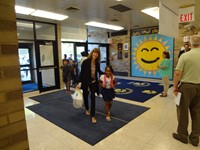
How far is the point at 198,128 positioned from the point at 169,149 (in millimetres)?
561

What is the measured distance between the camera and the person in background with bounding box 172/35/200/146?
206 centimetres

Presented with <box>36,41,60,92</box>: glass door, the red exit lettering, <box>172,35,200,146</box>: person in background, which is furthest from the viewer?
<box>36,41,60,92</box>: glass door

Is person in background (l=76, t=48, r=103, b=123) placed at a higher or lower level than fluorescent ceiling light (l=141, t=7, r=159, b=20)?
lower

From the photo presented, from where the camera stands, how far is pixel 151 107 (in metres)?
3.77

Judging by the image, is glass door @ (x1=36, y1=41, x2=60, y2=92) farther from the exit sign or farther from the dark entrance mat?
the exit sign

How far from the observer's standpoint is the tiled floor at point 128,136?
2229 mm

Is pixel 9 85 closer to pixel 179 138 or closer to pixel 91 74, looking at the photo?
pixel 91 74

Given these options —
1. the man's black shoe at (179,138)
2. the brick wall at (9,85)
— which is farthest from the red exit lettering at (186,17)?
the brick wall at (9,85)

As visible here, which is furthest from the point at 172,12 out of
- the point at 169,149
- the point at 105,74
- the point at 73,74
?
the point at 73,74

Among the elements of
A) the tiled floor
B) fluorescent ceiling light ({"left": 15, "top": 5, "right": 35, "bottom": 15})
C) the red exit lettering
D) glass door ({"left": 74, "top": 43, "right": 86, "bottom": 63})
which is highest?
fluorescent ceiling light ({"left": 15, "top": 5, "right": 35, "bottom": 15})

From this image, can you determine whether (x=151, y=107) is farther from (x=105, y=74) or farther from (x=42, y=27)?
(x=42, y=27)

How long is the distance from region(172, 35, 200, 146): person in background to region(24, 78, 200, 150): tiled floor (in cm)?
23

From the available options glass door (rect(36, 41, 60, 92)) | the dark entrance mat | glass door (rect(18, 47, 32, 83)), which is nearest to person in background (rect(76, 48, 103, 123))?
the dark entrance mat

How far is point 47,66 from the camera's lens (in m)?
5.71
